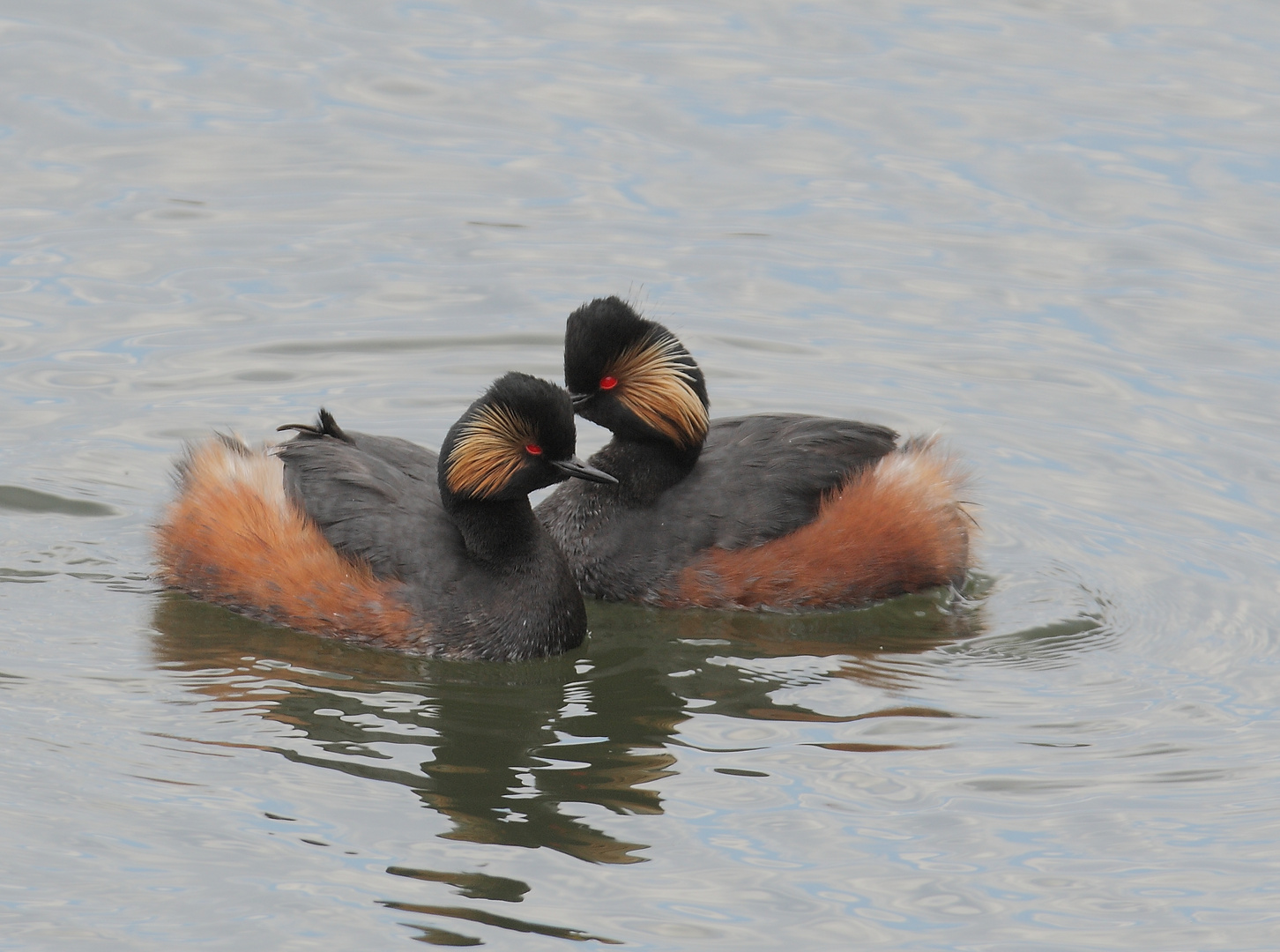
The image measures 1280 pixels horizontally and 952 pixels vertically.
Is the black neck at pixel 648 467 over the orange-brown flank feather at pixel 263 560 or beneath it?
over

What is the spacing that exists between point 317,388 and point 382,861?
5.73m

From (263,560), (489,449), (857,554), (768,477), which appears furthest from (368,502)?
(857,554)

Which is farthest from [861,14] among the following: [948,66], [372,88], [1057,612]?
[1057,612]

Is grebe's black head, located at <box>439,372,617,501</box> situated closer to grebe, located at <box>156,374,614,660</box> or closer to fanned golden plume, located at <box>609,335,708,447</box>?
grebe, located at <box>156,374,614,660</box>

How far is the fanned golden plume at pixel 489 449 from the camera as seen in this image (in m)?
9.57

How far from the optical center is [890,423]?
504 inches

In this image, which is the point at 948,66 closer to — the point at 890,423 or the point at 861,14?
the point at 861,14

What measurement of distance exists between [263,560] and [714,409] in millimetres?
4081

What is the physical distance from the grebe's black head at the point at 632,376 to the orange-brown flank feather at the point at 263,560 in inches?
69.0

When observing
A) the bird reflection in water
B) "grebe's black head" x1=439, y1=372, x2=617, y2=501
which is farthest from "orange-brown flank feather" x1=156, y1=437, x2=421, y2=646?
"grebe's black head" x1=439, y1=372, x2=617, y2=501

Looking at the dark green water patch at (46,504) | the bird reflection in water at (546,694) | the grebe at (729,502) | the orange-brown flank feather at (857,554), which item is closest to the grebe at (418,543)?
the bird reflection in water at (546,694)

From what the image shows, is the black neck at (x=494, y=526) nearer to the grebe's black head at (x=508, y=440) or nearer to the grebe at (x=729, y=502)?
the grebe's black head at (x=508, y=440)

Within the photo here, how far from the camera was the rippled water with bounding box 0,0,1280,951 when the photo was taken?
25.8 ft

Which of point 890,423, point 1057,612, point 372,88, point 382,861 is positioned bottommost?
point 382,861
